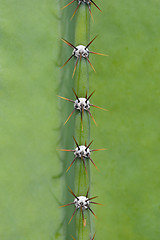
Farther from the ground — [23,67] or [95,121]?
[23,67]

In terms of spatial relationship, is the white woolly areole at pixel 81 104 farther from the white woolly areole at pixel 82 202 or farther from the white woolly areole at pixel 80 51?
the white woolly areole at pixel 82 202

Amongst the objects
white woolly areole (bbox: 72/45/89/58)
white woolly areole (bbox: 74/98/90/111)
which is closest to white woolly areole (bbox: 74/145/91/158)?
white woolly areole (bbox: 74/98/90/111)

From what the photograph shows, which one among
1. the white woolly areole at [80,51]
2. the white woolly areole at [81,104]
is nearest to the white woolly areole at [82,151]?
the white woolly areole at [81,104]

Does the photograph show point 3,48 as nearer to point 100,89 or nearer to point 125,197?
point 100,89

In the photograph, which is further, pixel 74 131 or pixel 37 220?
pixel 37 220

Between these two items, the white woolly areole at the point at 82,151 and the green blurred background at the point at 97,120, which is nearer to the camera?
the white woolly areole at the point at 82,151

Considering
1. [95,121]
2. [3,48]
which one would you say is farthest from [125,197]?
[3,48]

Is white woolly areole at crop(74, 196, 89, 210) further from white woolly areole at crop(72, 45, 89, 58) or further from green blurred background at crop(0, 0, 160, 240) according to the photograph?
white woolly areole at crop(72, 45, 89, 58)
